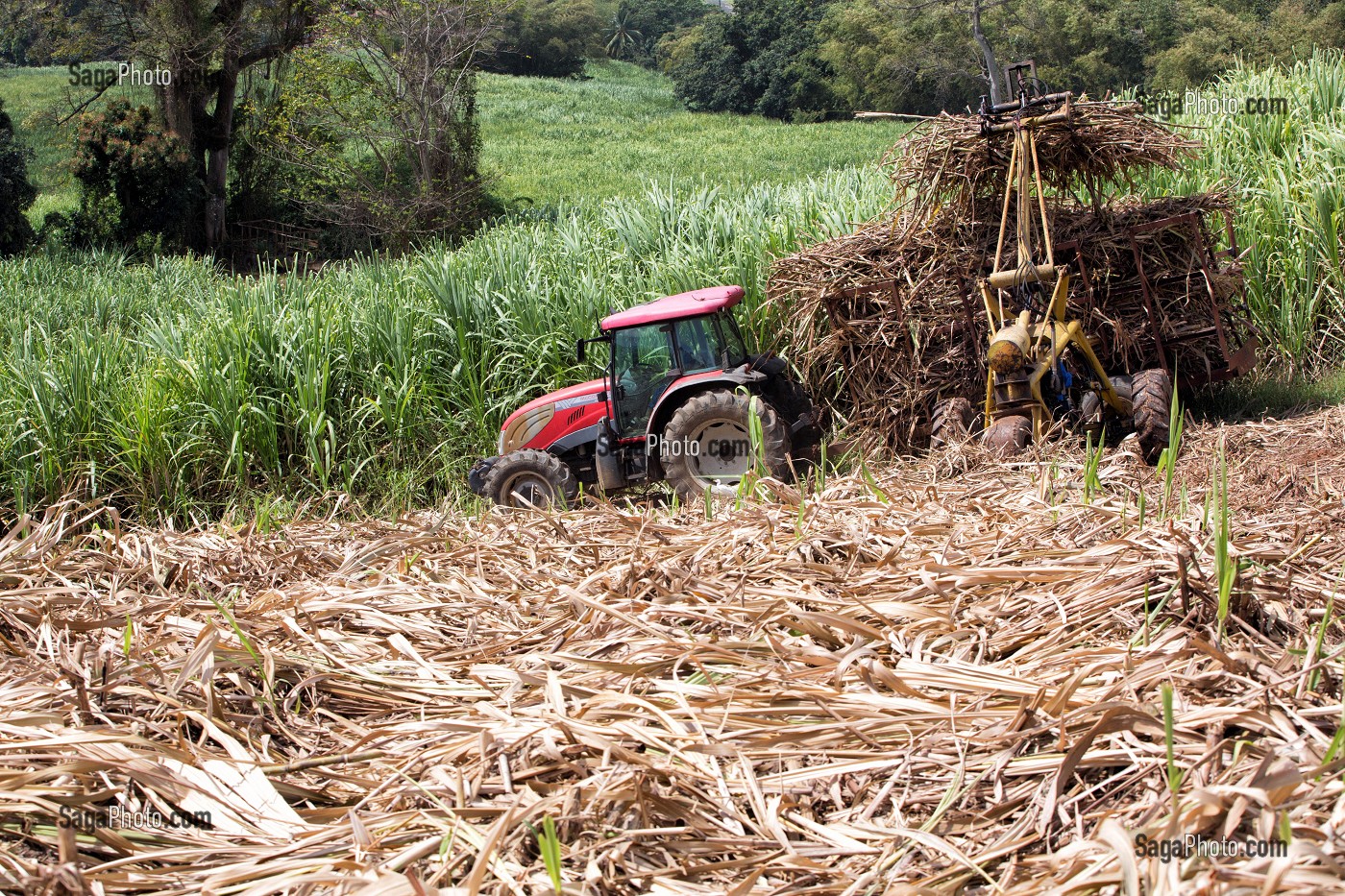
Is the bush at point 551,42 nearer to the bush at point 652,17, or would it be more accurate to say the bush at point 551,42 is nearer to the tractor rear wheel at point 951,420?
the bush at point 652,17

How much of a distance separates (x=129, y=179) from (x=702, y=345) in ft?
66.5

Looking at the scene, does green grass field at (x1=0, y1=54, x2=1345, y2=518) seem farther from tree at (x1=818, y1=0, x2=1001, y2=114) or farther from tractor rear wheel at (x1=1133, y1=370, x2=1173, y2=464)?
tree at (x1=818, y1=0, x2=1001, y2=114)

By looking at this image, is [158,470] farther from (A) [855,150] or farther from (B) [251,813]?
(A) [855,150]

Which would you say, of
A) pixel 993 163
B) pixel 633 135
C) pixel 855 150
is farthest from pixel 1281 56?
pixel 993 163

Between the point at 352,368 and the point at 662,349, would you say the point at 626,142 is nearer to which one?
the point at 352,368

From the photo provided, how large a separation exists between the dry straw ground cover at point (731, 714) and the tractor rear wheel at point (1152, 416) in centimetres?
242

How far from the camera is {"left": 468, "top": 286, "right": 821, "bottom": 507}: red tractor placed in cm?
627

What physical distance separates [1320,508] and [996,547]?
36.4 inches

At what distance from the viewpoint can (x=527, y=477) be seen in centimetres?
670

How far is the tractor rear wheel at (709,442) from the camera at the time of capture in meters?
6.14

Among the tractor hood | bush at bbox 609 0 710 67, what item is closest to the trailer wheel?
the tractor hood

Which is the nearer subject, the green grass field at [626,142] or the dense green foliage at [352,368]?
the dense green foliage at [352,368]

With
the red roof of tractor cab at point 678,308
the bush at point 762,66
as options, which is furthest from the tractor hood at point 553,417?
the bush at point 762,66

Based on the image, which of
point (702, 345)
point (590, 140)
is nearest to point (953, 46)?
point (590, 140)
